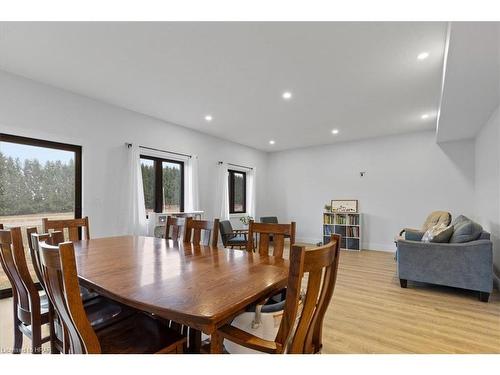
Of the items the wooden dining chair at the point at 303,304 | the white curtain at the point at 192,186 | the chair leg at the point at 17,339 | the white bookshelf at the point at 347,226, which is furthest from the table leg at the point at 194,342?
the white bookshelf at the point at 347,226

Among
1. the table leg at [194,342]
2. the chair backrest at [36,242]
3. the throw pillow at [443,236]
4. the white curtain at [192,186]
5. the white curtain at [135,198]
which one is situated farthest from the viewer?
the white curtain at [192,186]

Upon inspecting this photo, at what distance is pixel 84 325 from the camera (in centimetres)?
92

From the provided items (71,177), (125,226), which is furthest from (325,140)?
(71,177)

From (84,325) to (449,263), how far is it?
12.0ft

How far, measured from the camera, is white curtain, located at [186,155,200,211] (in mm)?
5043

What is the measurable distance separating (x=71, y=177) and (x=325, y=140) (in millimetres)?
5038

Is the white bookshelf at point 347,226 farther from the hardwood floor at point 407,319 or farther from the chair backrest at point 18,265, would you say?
the chair backrest at point 18,265

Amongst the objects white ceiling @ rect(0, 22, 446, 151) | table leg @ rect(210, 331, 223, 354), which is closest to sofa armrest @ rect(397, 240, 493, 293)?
white ceiling @ rect(0, 22, 446, 151)

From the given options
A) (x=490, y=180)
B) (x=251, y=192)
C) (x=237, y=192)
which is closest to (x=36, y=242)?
(x=490, y=180)

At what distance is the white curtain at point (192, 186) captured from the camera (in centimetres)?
504

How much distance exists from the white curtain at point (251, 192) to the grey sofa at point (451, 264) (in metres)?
3.89

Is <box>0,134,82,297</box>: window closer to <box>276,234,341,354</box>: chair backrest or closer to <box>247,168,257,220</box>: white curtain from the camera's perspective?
<box>276,234,341,354</box>: chair backrest

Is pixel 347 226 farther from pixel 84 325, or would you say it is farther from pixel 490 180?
pixel 84 325
